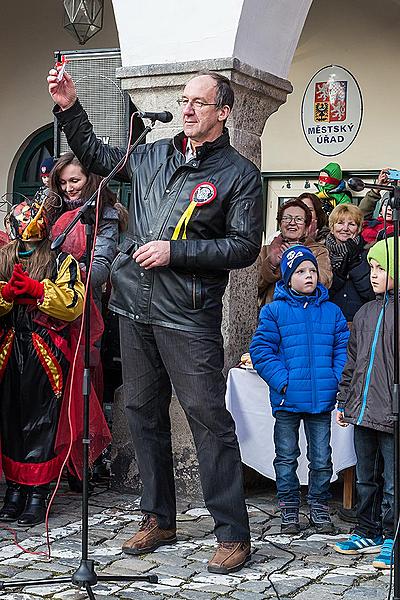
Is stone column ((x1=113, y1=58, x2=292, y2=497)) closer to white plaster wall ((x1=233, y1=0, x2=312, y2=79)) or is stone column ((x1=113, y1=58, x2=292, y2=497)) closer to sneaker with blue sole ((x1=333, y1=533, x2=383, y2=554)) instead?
white plaster wall ((x1=233, y1=0, x2=312, y2=79))

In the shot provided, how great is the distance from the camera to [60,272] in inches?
221

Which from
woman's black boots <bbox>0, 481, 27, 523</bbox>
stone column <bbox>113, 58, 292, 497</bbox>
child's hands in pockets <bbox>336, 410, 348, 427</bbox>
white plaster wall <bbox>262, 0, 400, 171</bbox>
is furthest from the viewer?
white plaster wall <bbox>262, 0, 400, 171</bbox>

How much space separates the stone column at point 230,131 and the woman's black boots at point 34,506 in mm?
736

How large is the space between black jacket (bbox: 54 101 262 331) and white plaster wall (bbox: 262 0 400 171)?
494 centimetres

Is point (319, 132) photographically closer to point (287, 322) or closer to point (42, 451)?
point (287, 322)

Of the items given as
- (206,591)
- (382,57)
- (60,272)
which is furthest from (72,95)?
(382,57)

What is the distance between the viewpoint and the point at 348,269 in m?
6.57

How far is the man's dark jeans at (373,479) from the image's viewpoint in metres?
5.24

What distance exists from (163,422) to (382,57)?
5.51 metres

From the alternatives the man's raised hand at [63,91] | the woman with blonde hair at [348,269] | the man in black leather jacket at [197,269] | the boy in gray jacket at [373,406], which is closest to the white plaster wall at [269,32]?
the woman with blonde hair at [348,269]

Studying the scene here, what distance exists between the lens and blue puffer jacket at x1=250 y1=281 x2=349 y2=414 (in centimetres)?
561

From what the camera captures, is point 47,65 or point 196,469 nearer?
point 196,469

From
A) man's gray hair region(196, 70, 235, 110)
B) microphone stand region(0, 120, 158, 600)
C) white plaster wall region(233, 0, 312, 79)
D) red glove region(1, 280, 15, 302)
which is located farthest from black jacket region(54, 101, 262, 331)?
white plaster wall region(233, 0, 312, 79)

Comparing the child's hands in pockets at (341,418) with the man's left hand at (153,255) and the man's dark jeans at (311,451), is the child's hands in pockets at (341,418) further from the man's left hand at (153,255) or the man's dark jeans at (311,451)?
the man's left hand at (153,255)
